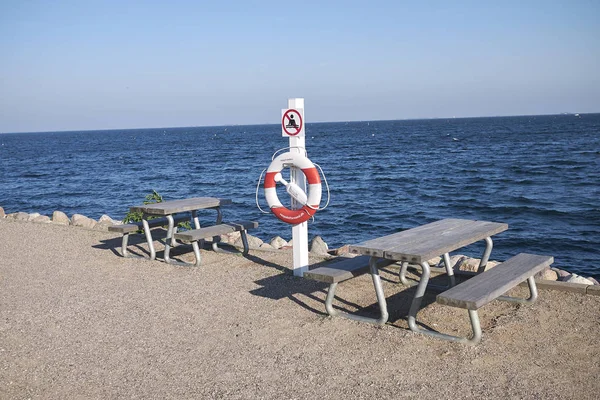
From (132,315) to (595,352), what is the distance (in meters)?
3.71

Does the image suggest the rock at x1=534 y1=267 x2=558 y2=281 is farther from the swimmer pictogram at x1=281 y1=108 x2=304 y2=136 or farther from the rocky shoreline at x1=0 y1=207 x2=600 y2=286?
the swimmer pictogram at x1=281 y1=108 x2=304 y2=136

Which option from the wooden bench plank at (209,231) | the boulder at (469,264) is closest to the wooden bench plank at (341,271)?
the wooden bench plank at (209,231)

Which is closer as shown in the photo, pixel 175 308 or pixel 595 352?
pixel 595 352

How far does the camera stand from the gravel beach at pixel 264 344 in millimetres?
3766

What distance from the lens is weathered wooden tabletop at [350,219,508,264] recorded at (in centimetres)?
441

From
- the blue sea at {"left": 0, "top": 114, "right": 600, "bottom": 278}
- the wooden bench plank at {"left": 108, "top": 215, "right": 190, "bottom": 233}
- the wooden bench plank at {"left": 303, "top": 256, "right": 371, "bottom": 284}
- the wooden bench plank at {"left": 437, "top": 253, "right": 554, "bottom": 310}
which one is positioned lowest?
the blue sea at {"left": 0, "top": 114, "right": 600, "bottom": 278}

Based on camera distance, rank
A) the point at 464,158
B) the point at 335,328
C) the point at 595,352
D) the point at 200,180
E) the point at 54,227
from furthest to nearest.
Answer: the point at 464,158 < the point at 200,180 < the point at 54,227 < the point at 335,328 < the point at 595,352

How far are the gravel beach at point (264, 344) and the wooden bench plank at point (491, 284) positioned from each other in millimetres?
399

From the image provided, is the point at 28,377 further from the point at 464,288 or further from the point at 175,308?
the point at 464,288

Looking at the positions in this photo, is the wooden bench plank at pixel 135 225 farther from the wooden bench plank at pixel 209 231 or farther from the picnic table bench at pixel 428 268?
the picnic table bench at pixel 428 268

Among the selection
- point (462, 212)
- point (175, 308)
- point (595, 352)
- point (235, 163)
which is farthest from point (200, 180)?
point (595, 352)

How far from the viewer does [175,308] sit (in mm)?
5410

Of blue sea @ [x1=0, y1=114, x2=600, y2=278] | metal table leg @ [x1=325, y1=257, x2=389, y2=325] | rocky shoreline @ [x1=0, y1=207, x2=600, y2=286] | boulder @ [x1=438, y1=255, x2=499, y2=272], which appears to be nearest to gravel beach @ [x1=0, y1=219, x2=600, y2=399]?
metal table leg @ [x1=325, y1=257, x2=389, y2=325]

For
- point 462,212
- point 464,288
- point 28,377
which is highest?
point 464,288
